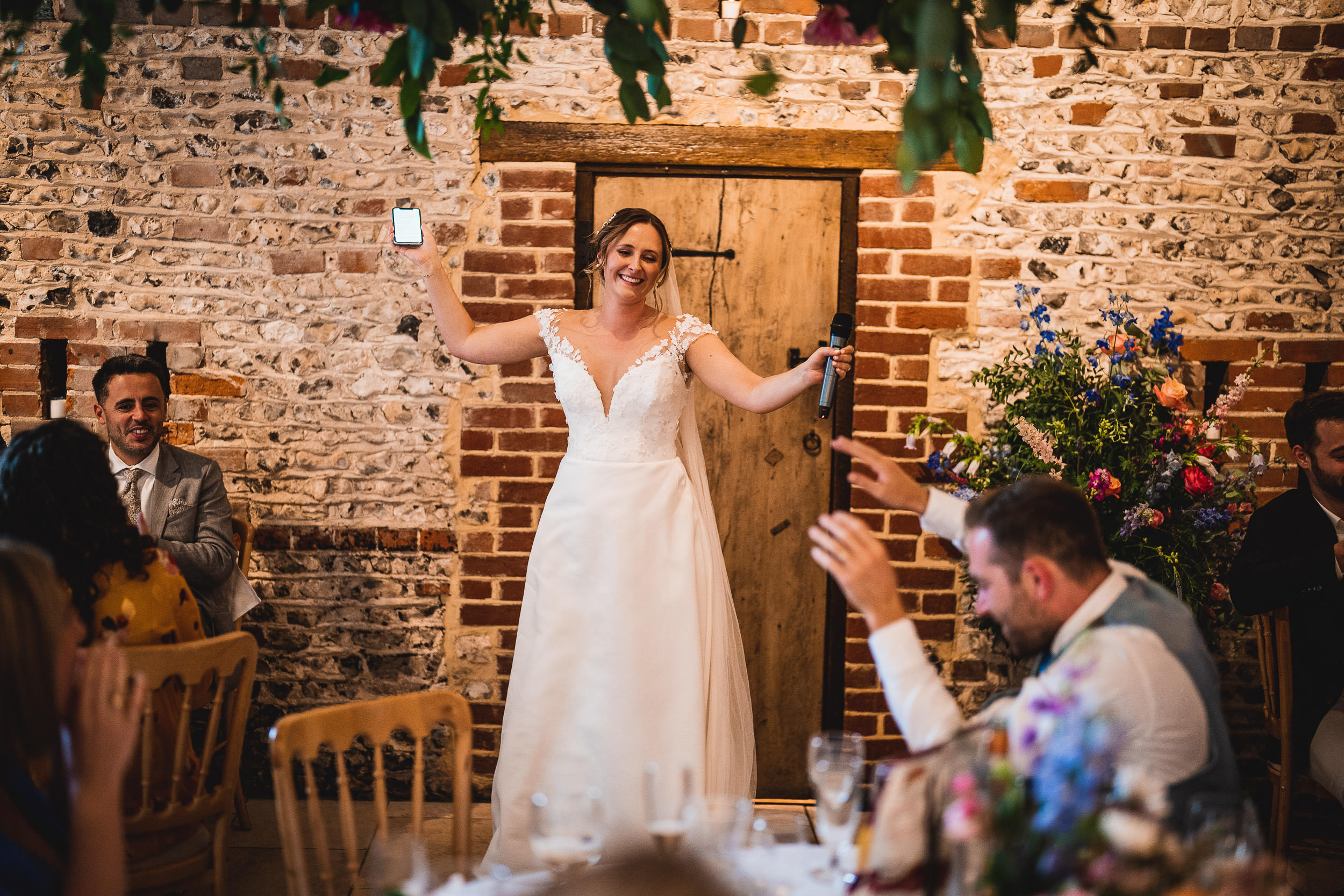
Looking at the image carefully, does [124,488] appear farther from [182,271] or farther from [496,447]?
[496,447]

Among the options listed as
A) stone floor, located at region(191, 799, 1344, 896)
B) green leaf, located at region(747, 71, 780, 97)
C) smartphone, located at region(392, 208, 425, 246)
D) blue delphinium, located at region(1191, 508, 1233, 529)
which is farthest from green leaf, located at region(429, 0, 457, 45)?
blue delphinium, located at region(1191, 508, 1233, 529)

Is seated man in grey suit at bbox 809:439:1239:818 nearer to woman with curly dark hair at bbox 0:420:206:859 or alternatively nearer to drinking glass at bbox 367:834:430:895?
drinking glass at bbox 367:834:430:895

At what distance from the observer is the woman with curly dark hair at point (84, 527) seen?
Answer: 2002 mm

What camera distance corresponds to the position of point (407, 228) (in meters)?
2.81

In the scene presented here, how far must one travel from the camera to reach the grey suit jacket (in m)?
2.99

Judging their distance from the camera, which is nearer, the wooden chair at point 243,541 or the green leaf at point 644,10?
the green leaf at point 644,10

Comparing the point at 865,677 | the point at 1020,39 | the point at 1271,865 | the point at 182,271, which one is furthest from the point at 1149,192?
the point at 182,271

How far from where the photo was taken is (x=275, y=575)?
336 centimetres

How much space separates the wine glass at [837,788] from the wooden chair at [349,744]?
58cm

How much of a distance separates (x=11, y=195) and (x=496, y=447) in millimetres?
1850

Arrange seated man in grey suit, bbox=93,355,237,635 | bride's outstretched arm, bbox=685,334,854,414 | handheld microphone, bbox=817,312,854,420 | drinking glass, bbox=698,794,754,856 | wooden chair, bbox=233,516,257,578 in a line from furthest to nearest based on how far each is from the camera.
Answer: wooden chair, bbox=233,516,257,578, seated man in grey suit, bbox=93,355,237,635, bride's outstretched arm, bbox=685,334,854,414, handheld microphone, bbox=817,312,854,420, drinking glass, bbox=698,794,754,856

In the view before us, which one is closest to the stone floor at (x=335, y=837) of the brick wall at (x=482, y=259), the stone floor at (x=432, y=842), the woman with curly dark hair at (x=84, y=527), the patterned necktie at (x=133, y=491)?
the stone floor at (x=432, y=842)

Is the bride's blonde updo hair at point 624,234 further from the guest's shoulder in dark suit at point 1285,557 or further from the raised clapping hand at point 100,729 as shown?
the guest's shoulder in dark suit at point 1285,557

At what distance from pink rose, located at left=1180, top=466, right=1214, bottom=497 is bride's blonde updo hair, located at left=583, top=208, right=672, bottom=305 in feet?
5.27
